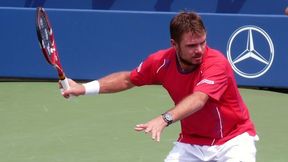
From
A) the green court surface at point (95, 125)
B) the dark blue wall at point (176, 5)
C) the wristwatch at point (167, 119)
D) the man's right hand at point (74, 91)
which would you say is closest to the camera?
the wristwatch at point (167, 119)

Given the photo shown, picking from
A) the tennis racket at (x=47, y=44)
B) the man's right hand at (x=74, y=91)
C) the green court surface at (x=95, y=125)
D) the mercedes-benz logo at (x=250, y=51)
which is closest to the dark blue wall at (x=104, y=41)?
the mercedes-benz logo at (x=250, y=51)

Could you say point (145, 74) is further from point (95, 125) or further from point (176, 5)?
point (176, 5)

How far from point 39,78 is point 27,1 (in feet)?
9.44

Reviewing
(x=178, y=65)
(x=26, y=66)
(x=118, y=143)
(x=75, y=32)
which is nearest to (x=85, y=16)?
(x=75, y=32)

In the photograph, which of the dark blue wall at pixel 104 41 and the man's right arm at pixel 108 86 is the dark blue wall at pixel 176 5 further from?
the man's right arm at pixel 108 86

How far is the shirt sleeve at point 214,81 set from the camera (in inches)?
192

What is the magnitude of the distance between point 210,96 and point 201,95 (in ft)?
0.29

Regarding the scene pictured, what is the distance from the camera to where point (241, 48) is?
11031 millimetres

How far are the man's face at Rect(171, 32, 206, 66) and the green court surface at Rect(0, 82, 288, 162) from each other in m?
2.73

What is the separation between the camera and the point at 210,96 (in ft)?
16.1

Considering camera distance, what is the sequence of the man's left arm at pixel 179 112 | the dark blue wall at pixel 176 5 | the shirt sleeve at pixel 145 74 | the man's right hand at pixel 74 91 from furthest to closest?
the dark blue wall at pixel 176 5
the man's right hand at pixel 74 91
the shirt sleeve at pixel 145 74
the man's left arm at pixel 179 112

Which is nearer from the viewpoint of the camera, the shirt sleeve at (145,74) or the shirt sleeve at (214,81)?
the shirt sleeve at (214,81)

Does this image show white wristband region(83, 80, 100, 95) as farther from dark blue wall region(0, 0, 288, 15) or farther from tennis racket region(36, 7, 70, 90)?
dark blue wall region(0, 0, 288, 15)

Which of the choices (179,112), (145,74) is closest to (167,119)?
(179,112)
